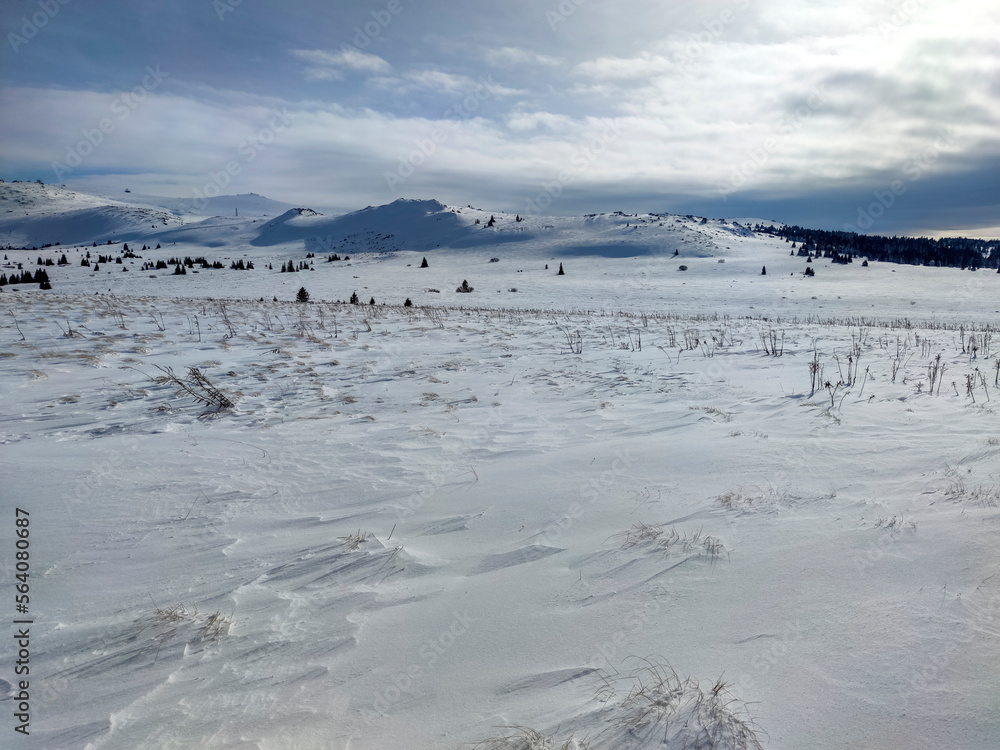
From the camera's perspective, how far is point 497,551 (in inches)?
114

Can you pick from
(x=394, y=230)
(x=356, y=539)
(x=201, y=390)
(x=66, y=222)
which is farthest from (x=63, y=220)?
(x=356, y=539)

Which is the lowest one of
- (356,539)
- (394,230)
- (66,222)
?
(356,539)

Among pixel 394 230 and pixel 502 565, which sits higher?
pixel 394 230

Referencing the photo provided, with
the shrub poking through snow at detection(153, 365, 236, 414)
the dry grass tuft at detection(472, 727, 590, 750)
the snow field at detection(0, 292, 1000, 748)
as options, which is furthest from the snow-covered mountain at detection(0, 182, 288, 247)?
the dry grass tuft at detection(472, 727, 590, 750)

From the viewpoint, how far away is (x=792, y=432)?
4.67m

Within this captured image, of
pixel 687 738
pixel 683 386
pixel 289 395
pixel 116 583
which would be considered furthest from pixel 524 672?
pixel 683 386

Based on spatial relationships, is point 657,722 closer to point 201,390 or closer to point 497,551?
point 497,551

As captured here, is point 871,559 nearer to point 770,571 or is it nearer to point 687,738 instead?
Answer: point 770,571

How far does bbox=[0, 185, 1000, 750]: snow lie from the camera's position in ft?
6.06

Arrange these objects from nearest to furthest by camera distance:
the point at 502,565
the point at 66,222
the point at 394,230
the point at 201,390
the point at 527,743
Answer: the point at 527,743
the point at 502,565
the point at 201,390
the point at 394,230
the point at 66,222

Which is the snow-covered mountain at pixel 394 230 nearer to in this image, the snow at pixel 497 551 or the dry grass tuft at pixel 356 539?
the snow at pixel 497 551

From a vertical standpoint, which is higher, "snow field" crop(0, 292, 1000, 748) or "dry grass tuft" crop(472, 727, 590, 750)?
"snow field" crop(0, 292, 1000, 748)

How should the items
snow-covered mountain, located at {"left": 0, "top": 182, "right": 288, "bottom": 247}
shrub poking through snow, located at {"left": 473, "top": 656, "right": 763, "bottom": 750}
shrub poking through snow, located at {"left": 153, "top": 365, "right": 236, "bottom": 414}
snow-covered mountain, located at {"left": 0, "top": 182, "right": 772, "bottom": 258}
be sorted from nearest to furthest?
shrub poking through snow, located at {"left": 473, "top": 656, "right": 763, "bottom": 750}
shrub poking through snow, located at {"left": 153, "top": 365, "right": 236, "bottom": 414}
snow-covered mountain, located at {"left": 0, "top": 182, "right": 772, "bottom": 258}
snow-covered mountain, located at {"left": 0, "top": 182, "right": 288, "bottom": 247}

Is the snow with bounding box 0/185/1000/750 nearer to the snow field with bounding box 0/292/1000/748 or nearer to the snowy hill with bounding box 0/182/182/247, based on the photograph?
the snow field with bounding box 0/292/1000/748
